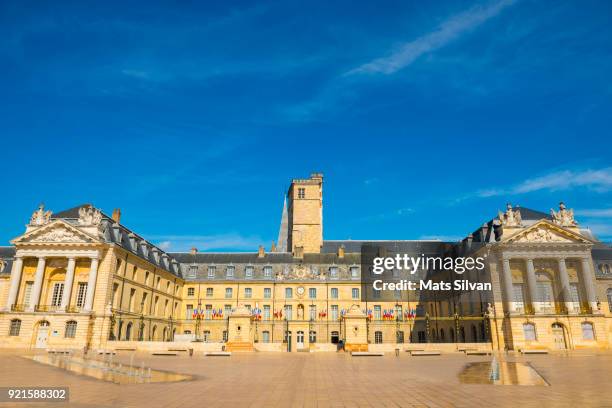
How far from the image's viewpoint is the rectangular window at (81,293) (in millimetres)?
40984

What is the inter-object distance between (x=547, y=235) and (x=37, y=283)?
161 feet

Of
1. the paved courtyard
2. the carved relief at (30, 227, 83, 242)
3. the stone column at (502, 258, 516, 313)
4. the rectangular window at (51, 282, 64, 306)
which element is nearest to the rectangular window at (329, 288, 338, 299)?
the stone column at (502, 258, 516, 313)

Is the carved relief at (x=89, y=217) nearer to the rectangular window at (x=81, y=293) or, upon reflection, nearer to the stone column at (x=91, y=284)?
the stone column at (x=91, y=284)

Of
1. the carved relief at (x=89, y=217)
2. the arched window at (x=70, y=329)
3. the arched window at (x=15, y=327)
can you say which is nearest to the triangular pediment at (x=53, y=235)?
the carved relief at (x=89, y=217)

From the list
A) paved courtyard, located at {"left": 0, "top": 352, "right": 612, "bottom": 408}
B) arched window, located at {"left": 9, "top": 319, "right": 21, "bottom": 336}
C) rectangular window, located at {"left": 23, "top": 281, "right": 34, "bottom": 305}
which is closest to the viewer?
paved courtyard, located at {"left": 0, "top": 352, "right": 612, "bottom": 408}

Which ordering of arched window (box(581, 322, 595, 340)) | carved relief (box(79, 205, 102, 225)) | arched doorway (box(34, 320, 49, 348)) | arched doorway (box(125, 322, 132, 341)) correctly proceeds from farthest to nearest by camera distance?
arched doorway (box(125, 322, 132, 341))
carved relief (box(79, 205, 102, 225))
arched window (box(581, 322, 595, 340))
arched doorway (box(34, 320, 49, 348))

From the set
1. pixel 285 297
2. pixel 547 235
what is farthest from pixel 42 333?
pixel 547 235

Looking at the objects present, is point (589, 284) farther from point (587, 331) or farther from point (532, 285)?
point (532, 285)

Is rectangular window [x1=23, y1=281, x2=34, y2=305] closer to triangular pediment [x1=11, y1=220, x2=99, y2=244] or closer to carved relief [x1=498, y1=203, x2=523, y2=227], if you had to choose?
triangular pediment [x1=11, y1=220, x2=99, y2=244]

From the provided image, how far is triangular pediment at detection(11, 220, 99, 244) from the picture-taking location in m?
41.7

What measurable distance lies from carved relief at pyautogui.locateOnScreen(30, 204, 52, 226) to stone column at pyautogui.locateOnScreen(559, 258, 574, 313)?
5032 cm

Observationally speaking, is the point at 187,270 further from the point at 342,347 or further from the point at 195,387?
the point at 195,387

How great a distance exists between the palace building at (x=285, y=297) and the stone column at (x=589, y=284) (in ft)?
0.33

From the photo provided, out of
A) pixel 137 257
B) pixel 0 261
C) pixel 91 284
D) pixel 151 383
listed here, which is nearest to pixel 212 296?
pixel 137 257
